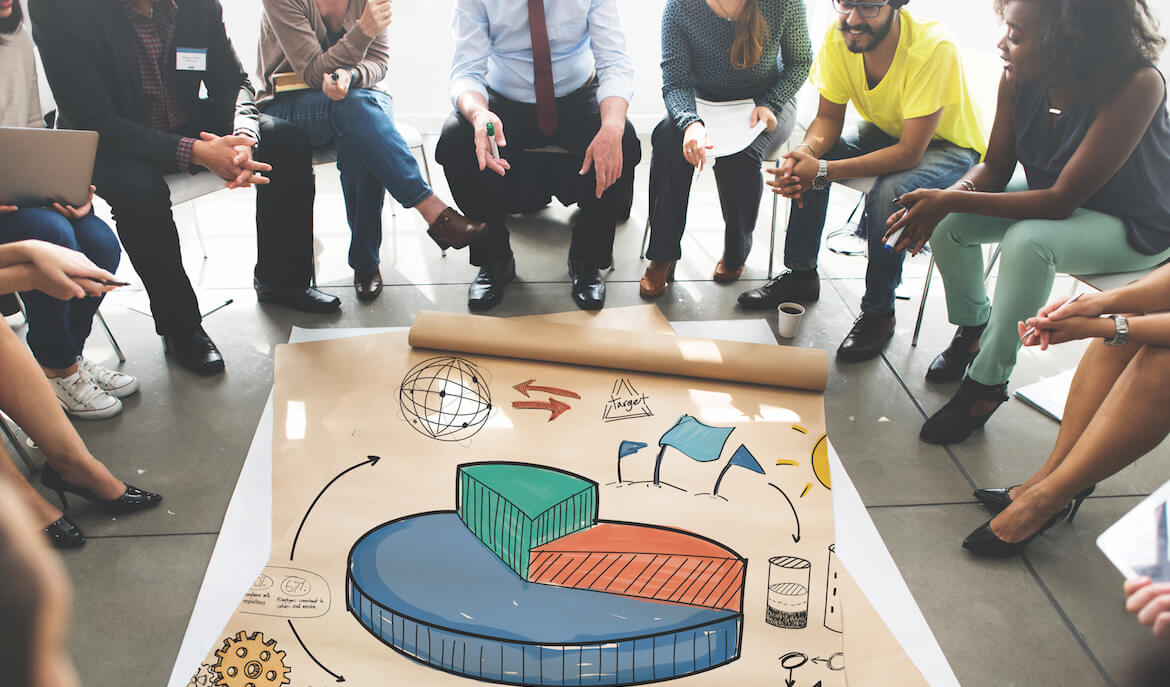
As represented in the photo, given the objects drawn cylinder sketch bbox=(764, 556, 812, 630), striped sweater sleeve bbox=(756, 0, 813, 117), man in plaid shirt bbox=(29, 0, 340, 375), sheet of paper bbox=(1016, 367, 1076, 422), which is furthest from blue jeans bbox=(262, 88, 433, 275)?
sheet of paper bbox=(1016, 367, 1076, 422)

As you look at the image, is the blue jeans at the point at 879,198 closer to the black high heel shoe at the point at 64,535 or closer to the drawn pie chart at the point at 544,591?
the drawn pie chart at the point at 544,591

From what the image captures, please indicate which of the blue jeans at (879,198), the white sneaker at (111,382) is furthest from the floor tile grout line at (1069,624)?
the white sneaker at (111,382)

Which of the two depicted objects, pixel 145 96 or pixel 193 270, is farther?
pixel 193 270

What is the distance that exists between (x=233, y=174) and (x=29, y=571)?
2287mm

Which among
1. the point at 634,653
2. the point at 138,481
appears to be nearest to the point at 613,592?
the point at 634,653

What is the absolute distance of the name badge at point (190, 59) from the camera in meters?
2.33

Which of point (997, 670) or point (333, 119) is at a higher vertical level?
point (333, 119)

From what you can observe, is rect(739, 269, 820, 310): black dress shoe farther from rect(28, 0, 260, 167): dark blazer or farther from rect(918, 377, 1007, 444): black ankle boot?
rect(28, 0, 260, 167): dark blazer

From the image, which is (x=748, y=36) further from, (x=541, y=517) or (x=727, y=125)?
(x=541, y=517)

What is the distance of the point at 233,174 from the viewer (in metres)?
2.31

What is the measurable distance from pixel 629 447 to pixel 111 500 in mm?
1251

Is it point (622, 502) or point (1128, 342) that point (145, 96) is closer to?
point (622, 502)

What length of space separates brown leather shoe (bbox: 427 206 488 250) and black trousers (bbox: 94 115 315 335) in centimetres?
46

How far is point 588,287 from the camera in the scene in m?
2.67
